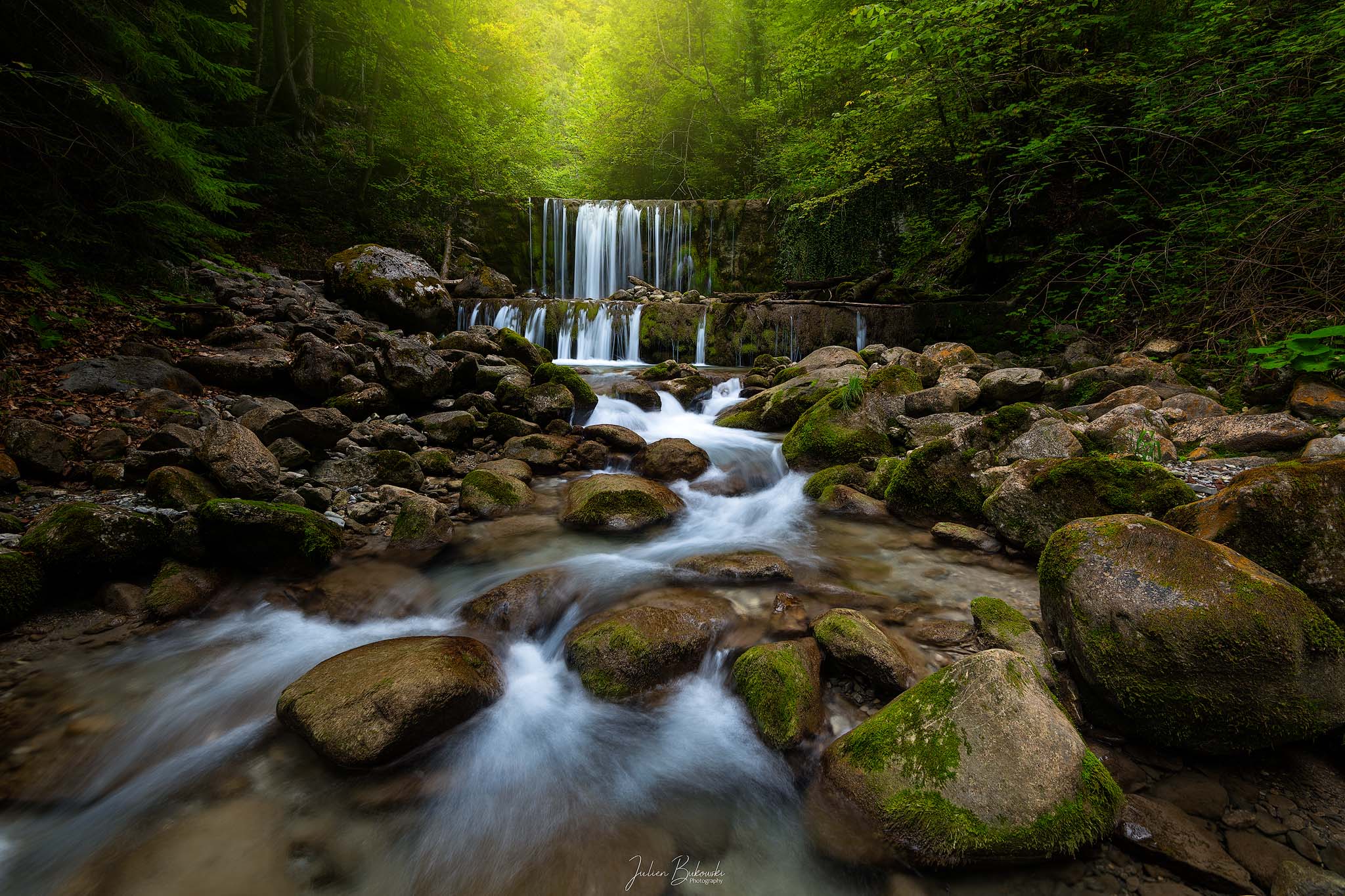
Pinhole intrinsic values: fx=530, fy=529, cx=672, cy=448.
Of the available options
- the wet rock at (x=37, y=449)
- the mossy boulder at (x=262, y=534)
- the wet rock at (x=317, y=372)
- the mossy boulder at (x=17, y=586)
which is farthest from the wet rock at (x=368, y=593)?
the wet rock at (x=317, y=372)

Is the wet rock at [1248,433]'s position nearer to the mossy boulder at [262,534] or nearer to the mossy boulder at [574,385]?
the mossy boulder at [574,385]

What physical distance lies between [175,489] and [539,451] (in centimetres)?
353

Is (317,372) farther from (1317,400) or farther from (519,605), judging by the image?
(1317,400)

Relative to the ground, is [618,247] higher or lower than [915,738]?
higher

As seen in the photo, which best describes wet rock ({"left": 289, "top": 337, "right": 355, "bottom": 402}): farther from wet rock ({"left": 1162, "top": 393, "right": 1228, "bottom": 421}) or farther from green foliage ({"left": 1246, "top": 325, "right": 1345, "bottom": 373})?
green foliage ({"left": 1246, "top": 325, "right": 1345, "bottom": 373})

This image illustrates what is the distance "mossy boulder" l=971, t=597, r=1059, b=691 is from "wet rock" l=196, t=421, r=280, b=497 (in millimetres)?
5575

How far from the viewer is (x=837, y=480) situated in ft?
19.1

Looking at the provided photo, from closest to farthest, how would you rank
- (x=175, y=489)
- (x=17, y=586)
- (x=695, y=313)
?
(x=17, y=586) → (x=175, y=489) → (x=695, y=313)

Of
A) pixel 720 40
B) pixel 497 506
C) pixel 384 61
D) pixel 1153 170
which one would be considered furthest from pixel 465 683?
pixel 720 40

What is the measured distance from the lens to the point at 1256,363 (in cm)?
536

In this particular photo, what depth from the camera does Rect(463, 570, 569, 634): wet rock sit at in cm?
374

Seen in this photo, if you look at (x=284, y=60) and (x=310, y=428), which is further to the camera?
(x=284, y=60)

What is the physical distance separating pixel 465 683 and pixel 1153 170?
11.4 metres

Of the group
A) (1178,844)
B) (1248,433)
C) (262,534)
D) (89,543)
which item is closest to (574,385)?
(262,534)
